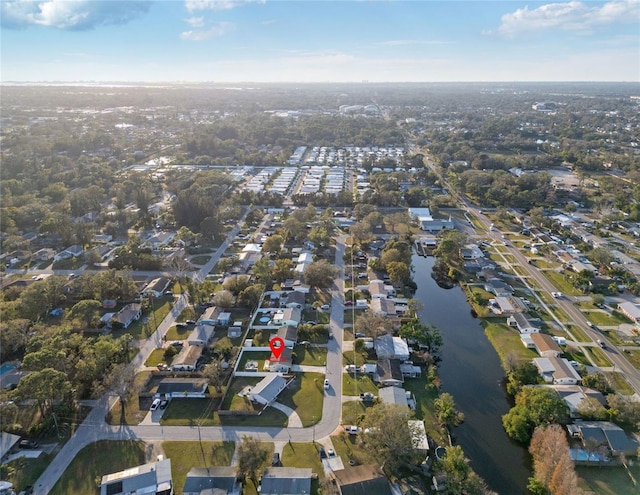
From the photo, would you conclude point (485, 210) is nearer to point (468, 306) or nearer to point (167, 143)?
point (468, 306)

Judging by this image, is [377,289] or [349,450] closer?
[349,450]

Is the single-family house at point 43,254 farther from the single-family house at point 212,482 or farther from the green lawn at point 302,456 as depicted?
the green lawn at point 302,456

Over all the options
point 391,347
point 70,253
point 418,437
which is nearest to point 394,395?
point 418,437

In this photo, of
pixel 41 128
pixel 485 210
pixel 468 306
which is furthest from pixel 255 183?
pixel 41 128

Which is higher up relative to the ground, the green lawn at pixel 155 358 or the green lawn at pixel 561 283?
the green lawn at pixel 561 283

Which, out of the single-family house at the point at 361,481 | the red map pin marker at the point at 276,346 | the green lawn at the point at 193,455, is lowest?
the green lawn at the point at 193,455

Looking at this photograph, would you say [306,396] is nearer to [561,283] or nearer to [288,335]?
[288,335]

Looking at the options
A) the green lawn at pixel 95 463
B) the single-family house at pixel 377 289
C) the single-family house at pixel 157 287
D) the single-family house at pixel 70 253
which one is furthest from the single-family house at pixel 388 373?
the single-family house at pixel 70 253

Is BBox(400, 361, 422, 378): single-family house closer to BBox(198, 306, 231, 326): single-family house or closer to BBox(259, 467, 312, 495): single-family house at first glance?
BBox(259, 467, 312, 495): single-family house
